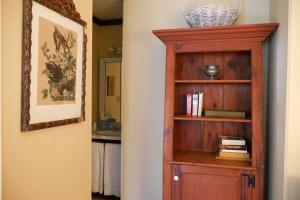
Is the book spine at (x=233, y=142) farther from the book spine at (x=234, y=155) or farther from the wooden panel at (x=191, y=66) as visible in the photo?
the wooden panel at (x=191, y=66)

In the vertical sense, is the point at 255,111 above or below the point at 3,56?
below

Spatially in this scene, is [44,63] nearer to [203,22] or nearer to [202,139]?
[203,22]

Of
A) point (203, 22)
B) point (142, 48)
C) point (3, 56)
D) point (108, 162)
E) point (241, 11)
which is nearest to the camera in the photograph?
point (3, 56)

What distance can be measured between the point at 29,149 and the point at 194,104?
1448 mm

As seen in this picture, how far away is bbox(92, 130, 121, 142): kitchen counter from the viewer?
321 cm

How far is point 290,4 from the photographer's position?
1656 millimetres

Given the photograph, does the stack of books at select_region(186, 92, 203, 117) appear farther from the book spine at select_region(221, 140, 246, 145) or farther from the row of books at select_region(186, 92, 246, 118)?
the book spine at select_region(221, 140, 246, 145)

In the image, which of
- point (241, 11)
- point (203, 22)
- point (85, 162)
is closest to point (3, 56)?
point (85, 162)

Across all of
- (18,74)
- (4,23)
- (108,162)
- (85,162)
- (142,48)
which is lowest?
(108,162)

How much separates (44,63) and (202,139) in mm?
1631

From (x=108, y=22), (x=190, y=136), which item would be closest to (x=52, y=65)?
(x=190, y=136)

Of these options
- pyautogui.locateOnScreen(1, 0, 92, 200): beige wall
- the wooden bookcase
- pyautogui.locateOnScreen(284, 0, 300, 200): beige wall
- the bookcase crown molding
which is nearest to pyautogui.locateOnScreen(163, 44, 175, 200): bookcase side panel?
the wooden bookcase

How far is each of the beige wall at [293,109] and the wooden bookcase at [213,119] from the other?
27cm

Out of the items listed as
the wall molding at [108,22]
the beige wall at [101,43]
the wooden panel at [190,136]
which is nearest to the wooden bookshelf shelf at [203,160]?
the wooden panel at [190,136]
